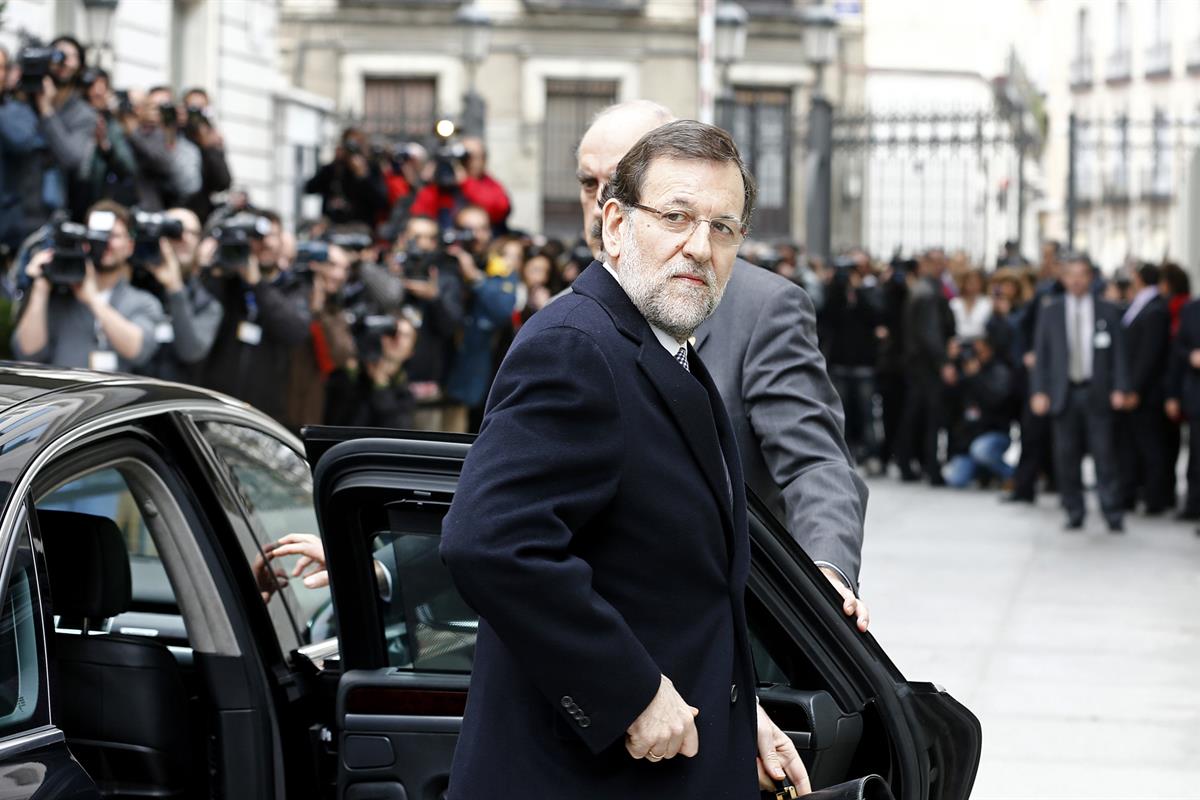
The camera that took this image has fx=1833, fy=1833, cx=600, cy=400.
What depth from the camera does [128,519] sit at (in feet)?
15.2

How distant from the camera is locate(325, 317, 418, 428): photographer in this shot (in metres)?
10.5

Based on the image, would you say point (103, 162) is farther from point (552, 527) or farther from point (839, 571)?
point (552, 527)

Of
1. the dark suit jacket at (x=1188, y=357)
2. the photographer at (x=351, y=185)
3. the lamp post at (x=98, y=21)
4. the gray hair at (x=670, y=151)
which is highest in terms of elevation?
the lamp post at (x=98, y=21)

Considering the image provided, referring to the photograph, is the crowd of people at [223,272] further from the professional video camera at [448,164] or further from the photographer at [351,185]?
the photographer at [351,185]

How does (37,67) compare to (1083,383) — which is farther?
(1083,383)

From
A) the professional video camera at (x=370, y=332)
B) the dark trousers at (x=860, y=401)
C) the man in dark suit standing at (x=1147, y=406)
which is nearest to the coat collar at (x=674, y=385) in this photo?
the professional video camera at (x=370, y=332)

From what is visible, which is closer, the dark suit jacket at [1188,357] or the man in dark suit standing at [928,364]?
the dark suit jacket at [1188,357]

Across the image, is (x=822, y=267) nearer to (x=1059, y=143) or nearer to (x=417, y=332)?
(x=417, y=332)

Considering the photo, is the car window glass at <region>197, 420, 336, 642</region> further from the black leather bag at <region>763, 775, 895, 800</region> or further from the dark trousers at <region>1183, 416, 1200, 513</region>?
the dark trousers at <region>1183, 416, 1200, 513</region>

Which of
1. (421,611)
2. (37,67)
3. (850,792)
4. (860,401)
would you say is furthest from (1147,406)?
(850,792)

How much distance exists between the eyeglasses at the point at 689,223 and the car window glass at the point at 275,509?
1561 mm

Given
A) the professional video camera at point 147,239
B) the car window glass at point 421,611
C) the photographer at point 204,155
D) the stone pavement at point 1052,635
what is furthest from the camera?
the photographer at point 204,155

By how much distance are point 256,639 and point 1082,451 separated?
10.7 metres

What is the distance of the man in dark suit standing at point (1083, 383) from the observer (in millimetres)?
13461
